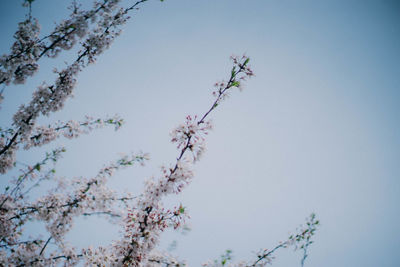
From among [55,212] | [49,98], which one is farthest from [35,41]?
[55,212]

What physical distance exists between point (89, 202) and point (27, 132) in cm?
236

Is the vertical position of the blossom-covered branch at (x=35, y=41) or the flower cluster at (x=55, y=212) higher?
the blossom-covered branch at (x=35, y=41)

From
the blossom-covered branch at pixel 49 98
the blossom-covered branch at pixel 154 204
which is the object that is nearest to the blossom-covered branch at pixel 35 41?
the blossom-covered branch at pixel 49 98

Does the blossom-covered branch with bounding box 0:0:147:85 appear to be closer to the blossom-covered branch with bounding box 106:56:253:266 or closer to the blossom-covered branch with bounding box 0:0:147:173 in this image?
the blossom-covered branch with bounding box 0:0:147:173

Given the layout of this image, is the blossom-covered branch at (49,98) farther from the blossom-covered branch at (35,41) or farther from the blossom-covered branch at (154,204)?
the blossom-covered branch at (154,204)

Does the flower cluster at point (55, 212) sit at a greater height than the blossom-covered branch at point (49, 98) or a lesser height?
lesser

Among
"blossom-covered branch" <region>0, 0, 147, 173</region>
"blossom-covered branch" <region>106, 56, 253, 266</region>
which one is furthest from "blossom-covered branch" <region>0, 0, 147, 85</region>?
"blossom-covered branch" <region>106, 56, 253, 266</region>

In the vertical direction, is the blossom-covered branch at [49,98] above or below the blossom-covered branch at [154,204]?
above

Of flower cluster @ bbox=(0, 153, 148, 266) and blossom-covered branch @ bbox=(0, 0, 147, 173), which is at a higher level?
blossom-covered branch @ bbox=(0, 0, 147, 173)

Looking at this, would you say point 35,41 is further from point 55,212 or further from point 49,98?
point 55,212

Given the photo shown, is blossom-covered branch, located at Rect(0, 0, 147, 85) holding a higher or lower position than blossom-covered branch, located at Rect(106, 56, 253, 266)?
higher

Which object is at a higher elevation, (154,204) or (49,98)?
(49,98)

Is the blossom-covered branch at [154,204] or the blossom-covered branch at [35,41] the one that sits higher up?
the blossom-covered branch at [35,41]

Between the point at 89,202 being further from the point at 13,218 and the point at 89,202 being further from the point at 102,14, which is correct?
the point at 102,14
